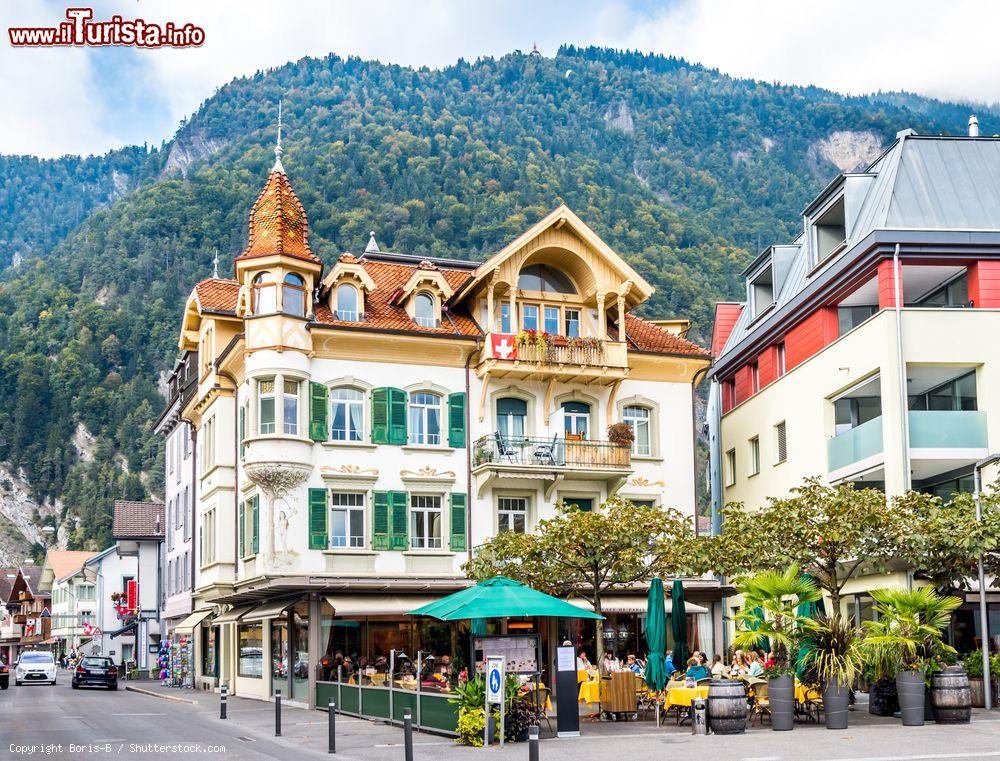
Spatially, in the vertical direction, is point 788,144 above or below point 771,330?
above

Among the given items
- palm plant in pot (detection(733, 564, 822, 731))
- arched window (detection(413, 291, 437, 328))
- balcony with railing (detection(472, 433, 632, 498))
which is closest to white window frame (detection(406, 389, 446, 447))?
balcony with railing (detection(472, 433, 632, 498))

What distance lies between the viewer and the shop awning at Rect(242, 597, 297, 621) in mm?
35775

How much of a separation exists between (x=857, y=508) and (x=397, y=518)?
51.4 feet

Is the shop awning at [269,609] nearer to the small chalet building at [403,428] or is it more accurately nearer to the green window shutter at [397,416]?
the small chalet building at [403,428]

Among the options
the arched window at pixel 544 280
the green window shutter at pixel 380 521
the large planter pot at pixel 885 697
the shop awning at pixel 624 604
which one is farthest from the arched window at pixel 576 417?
the large planter pot at pixel 885 697

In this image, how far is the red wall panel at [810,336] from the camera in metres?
35.6

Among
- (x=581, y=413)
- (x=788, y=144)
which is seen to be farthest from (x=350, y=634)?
(x=788, y=144)

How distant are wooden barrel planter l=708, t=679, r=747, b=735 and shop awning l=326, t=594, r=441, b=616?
13452mm

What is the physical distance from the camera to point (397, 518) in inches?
1452

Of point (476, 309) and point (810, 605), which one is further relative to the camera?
point (476, 309)

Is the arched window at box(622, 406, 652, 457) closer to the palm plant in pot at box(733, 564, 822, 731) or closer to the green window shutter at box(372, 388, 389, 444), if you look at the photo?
the green window shutter at box(372, 388, 389, 444)

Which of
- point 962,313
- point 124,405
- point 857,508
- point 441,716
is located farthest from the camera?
point 124,405

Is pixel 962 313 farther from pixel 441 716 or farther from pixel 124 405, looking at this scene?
pixel 124 405

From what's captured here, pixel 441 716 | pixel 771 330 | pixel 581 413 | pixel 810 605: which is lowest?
pixel 441 716
